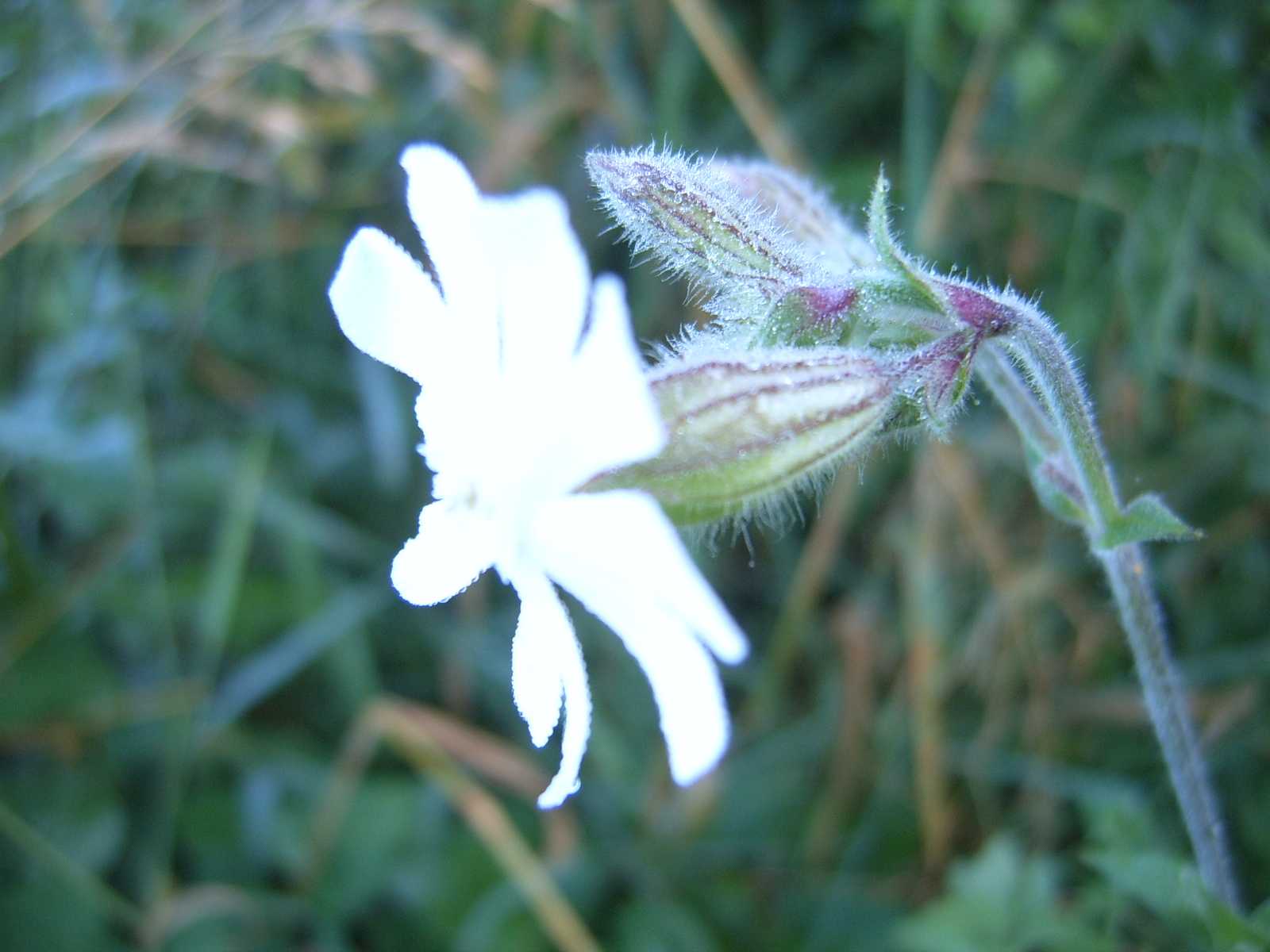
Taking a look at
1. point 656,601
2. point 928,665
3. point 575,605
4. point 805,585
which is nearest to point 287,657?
point 575,605

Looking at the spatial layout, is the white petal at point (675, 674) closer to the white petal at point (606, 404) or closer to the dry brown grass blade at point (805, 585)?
the white petal at point (606, 404)

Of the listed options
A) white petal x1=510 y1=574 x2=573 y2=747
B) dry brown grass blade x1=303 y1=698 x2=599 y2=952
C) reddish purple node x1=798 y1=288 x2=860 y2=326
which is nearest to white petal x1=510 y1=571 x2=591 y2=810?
white petal x1=510 y1=574 x2=573 y2=747

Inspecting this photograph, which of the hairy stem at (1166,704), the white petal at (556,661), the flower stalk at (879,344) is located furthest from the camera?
the hairy stem at (1166,704)

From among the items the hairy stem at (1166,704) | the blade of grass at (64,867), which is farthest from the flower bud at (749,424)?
the blade of grass at (64,867)

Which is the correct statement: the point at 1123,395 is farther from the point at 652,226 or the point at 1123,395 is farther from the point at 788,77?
the point at 652,226

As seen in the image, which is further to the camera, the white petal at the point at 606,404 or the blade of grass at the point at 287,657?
the blade of grass at the point at 287,657

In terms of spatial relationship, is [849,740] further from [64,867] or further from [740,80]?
[64,867]

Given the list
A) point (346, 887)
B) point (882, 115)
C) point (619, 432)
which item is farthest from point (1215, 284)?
point (346, 887)
